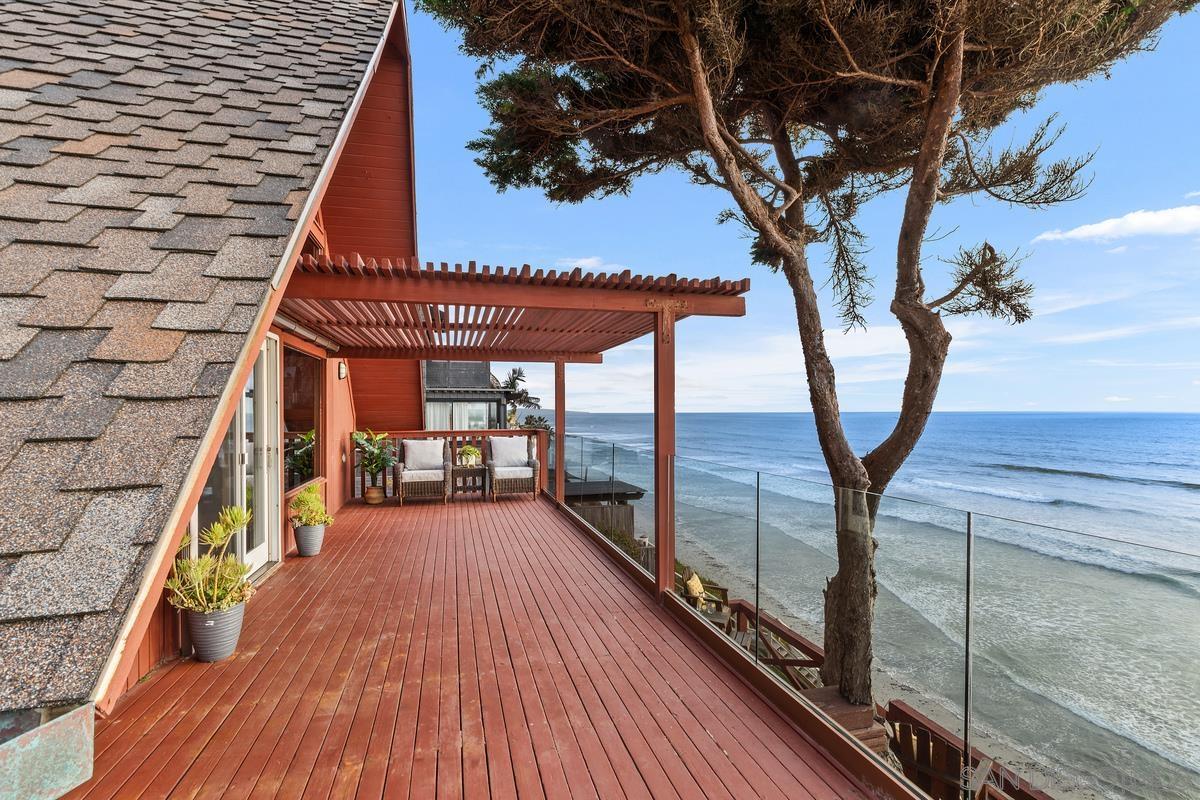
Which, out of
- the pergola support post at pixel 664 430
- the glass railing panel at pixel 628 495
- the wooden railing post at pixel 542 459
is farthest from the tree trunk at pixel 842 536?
the wooden railing post at pixel 542 459

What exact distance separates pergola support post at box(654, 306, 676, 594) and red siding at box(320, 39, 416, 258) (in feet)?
12.7

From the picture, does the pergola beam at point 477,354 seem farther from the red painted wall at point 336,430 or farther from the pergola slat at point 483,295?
the pergola slat at point 483,295

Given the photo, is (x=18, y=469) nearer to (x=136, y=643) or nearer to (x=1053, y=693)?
(x=136, y=643)

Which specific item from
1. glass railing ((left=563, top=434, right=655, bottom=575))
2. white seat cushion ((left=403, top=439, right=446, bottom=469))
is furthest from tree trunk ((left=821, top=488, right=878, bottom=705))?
white seat cushion ((left=403, top=439, right=446, bottom=469))

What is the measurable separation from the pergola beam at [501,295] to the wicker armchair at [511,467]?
15.3 feet

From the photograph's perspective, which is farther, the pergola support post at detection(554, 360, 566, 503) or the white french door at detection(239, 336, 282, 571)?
the pergola support post at detection(554, 360, 566, 503)

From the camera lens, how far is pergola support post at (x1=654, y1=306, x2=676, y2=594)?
4566mm

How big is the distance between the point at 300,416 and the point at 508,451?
10.1ft

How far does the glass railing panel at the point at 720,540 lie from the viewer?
4.69m

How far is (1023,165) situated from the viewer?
6391mm

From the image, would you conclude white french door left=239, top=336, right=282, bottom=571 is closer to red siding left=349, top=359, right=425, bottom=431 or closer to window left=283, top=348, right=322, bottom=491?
window left=283, top=348, right=322, bottom=491

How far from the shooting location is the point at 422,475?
326 inches

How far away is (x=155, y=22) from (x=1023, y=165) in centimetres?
808

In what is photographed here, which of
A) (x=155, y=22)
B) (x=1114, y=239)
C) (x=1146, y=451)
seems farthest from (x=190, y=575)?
(x=1146, y=451)
